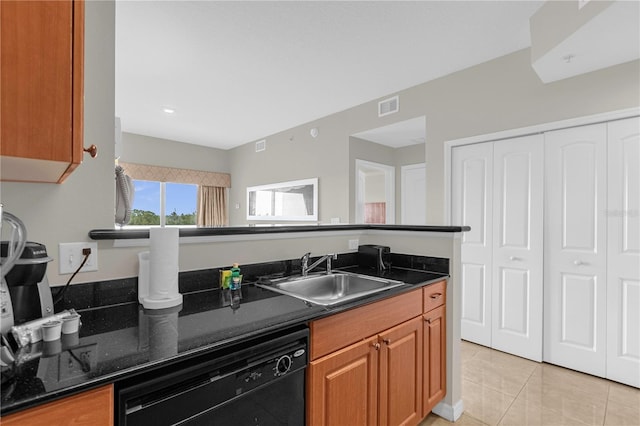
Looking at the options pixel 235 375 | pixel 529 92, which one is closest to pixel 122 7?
pixel 235 375

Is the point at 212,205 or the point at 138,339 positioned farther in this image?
the point at 212,205

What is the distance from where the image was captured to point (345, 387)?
1.32 meters

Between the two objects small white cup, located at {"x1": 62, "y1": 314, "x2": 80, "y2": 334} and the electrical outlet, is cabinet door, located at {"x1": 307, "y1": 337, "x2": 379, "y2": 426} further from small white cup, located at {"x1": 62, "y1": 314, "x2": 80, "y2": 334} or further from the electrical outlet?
the electrical outlet

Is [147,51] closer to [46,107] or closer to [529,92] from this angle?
[46,107]

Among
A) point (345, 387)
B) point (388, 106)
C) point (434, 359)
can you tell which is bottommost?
point (434, 359)

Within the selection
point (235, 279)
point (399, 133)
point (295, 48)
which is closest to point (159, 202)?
point (295, 48)

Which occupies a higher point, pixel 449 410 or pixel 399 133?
pixel 399 133

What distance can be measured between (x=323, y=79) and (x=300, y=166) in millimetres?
1862

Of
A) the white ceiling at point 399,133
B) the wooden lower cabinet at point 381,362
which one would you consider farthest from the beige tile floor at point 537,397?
the white ceiling at point 399,133

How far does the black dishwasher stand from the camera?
0.80 m

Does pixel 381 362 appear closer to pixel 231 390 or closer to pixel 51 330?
pixel 231 390

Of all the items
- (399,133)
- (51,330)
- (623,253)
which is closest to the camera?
(51,330)

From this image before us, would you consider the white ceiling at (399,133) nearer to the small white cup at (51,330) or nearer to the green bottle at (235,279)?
the green bottle at (235,279)

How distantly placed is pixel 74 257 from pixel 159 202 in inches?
215
